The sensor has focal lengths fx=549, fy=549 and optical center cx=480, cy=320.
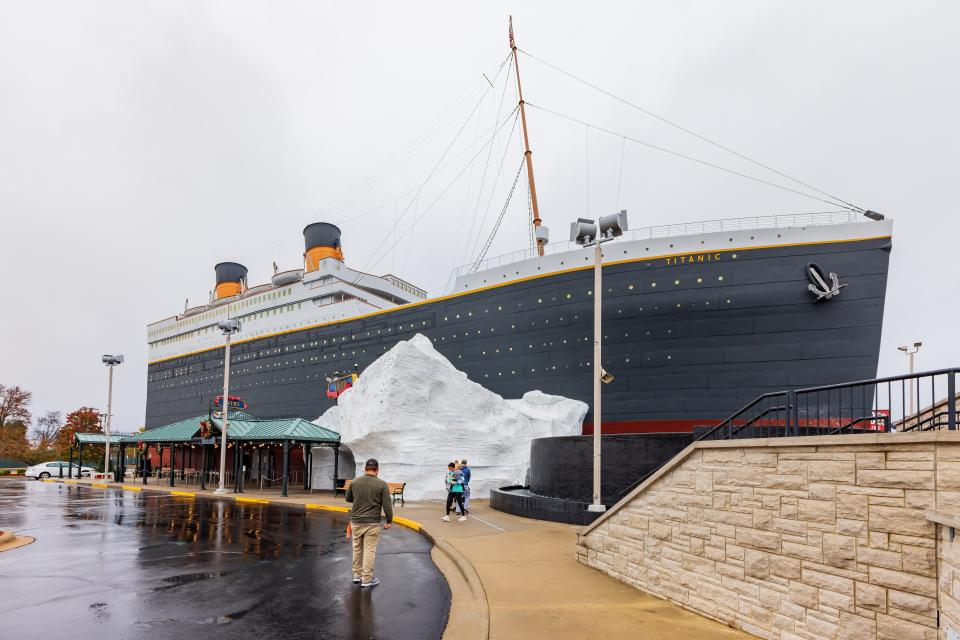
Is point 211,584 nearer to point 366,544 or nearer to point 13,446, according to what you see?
point 366,544

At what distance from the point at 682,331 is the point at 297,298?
29.1 metres

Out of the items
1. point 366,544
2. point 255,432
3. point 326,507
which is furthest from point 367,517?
point 255,432

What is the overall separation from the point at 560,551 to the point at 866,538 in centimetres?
588

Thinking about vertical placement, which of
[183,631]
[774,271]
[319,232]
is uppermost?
[319,232]

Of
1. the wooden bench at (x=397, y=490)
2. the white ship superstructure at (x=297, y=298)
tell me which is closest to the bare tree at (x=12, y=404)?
the white ship superstructure at (x=297, y=298)

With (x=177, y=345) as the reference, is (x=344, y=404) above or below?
below

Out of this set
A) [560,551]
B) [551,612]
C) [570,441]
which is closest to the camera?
[551,612]

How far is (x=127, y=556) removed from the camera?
10.3 meters

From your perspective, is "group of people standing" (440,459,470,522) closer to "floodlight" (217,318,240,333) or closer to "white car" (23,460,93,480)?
"floodlight" (217,318,240,333)

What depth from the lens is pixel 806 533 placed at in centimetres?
556

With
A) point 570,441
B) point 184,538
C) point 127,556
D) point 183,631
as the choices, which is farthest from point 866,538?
point 184,538

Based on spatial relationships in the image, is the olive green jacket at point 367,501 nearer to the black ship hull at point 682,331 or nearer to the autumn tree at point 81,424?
the black ship hull at point 682,331

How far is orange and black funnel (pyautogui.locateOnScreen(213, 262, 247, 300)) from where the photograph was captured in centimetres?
5094

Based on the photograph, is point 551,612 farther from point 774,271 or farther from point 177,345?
point 177,345
